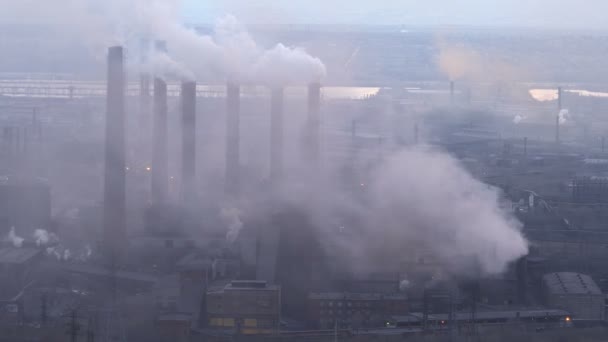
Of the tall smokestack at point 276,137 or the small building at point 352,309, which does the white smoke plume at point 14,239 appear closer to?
the tall smokestack at point 276,137

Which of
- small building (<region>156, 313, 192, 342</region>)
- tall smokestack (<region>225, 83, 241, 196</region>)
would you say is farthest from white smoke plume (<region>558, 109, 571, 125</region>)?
small building (<region>156, 313, 192, 342</region>)

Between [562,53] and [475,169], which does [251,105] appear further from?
[562,53]

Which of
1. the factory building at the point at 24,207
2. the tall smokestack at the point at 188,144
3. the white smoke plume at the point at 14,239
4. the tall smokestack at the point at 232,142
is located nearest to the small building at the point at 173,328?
the white smoke plume at the point at 14,239

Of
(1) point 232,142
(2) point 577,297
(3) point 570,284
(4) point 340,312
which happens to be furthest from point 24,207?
(2) point 577,297

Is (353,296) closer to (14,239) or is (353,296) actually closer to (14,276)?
(14,276)

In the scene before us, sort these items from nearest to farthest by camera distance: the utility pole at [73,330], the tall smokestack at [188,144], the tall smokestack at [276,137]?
the utility pole at [73,330]
the tall smokestack at [188,144]
the tall smokestack at [276,137]

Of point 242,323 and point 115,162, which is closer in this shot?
point 242,323

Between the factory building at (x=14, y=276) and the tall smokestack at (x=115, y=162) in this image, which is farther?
the tall smokestack at (x=115, y=162)
